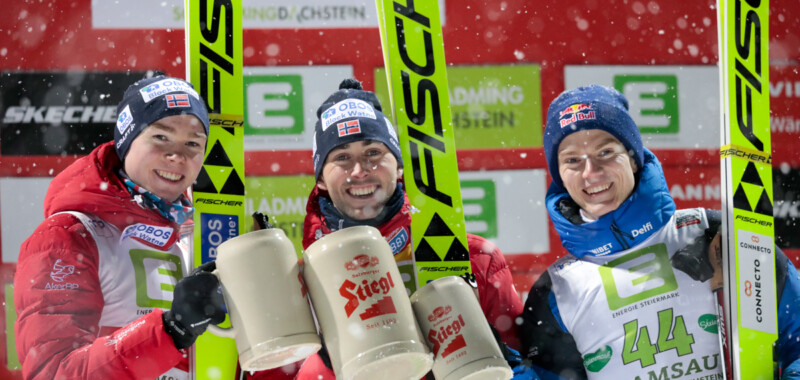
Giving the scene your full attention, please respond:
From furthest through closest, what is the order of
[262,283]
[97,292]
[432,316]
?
[97,292] < [432,316] < [262,283]

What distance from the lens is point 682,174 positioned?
4.24 meters

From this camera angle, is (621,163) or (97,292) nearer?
(97,292)

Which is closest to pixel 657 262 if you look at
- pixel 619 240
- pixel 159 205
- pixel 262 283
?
pixel 619 240

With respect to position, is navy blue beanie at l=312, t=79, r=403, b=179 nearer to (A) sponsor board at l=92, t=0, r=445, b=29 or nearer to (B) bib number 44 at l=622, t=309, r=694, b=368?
(B) bib number 44 at l=622, t=309, r=694, b=368

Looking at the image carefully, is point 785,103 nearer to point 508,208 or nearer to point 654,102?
point 654,102

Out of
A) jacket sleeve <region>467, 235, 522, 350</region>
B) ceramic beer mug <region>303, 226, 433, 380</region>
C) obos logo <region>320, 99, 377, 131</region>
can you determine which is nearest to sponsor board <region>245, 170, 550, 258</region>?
jacket sleeve <region>467, 235, 522, 350</region>

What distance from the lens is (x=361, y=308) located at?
5.05ft

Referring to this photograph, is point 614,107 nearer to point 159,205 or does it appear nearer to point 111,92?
point 159,205

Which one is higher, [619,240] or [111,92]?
[111,92]

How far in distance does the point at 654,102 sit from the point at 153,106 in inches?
124

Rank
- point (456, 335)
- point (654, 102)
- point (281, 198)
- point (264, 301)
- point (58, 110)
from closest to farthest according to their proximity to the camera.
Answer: point (264, 301)
point (456, 335)
point (58, 110)
point (281, 198)
point (654, 102)

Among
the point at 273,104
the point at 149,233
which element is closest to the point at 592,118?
the point at 149,233

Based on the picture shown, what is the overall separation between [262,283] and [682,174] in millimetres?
3332

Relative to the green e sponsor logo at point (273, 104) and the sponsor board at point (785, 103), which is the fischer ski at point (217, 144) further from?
the sponsor board at point (785, 103)
